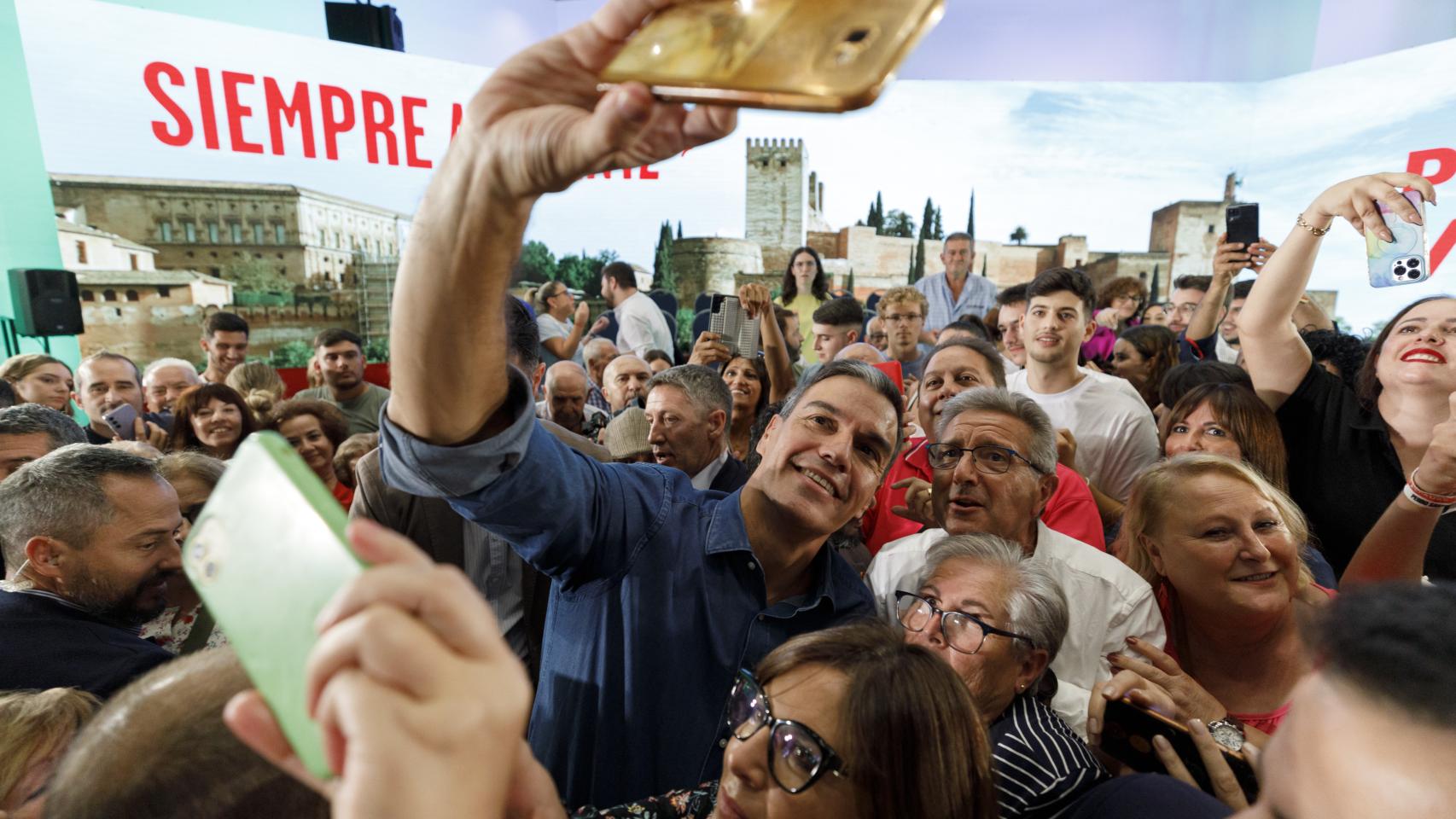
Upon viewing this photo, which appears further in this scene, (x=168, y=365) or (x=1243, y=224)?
(x=168, y=365)

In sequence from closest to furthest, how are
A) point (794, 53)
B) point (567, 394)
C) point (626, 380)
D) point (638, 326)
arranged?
point (794, 53), point (567, 394), point (626, 380), point (638, 326)

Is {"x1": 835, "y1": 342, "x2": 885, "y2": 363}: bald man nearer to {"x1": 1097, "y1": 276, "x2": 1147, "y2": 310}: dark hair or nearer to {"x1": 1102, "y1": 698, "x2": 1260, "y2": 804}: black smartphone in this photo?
{"x1": 1102, "y1": 698, "x2": 1260, "y2": 804}: black smartphone

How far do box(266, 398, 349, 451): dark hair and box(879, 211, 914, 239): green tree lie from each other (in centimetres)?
2220

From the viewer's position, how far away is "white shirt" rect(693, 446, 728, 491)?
326 centimetres

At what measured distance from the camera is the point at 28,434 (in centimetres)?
283

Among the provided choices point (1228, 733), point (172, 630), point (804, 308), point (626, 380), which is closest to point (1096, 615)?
point (1228, 733)

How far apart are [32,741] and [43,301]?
25.7 feet

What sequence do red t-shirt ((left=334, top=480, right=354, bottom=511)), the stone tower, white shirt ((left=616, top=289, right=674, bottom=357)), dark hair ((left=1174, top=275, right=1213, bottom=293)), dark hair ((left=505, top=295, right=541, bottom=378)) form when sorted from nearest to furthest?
dark hair ((left=505, top=295, right=541, bottom=378)) → red t-shirt ((left=334, top=480, right=354, bottom=511)) → dark hair ((left=1174, top=275, right=1213, bottom=293)) → white shirt ((left=616, top=289, right=674, bottom=357)) → the stone tower

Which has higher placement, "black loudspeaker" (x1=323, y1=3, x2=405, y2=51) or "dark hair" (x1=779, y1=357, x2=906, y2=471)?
"black loudspeaker" (x1=323, y1=3, x2=405, y2=51)

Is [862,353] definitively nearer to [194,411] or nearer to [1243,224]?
[1243,224]

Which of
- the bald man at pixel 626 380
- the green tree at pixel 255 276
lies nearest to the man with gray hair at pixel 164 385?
the bald man at pixel 626 380

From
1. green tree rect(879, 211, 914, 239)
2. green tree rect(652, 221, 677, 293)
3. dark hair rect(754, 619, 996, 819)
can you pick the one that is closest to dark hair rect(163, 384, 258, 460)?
dark hair rect(754, 619, 996, 819)

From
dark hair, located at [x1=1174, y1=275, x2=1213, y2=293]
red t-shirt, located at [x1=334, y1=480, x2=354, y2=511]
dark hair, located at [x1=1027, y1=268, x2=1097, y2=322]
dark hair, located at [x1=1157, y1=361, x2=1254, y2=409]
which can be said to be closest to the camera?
dark hair, located at [x1=1157, y1=361, x2=1254, y2=409]

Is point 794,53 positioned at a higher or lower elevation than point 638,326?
higher
